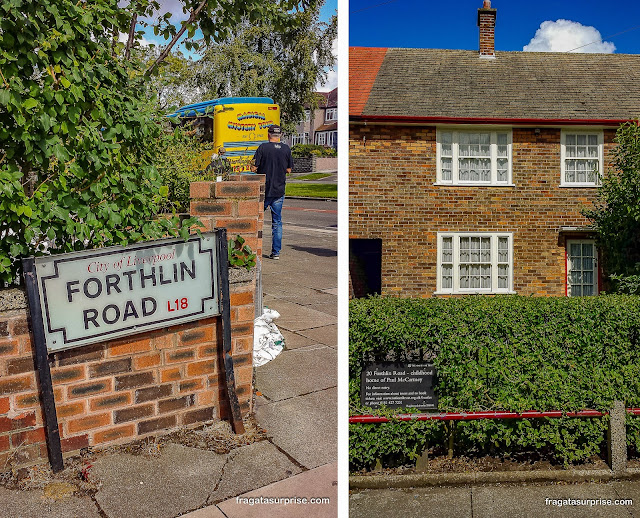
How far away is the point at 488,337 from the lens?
3303mm

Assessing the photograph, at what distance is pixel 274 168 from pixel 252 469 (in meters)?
4.97

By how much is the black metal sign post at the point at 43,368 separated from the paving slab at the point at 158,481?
0.59ft

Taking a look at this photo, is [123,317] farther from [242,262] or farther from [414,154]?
[414,154]

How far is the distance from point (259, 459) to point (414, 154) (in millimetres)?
2003

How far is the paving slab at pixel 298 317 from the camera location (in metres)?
4.66

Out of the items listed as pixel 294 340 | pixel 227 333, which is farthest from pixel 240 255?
pixel 294 340

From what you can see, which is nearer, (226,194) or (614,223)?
(226,194)

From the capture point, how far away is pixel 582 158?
17.2 ft

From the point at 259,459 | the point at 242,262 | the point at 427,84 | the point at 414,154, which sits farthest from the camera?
the point at 427,84

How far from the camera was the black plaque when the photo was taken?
3205 millimetres

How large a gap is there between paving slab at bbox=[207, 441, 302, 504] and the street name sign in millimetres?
673

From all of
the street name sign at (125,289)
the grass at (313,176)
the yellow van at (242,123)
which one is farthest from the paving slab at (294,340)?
the grass at (313,176)

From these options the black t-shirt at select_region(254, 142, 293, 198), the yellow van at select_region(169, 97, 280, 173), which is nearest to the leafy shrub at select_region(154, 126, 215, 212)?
the black t-shirt at select_region(254, 142, 293, 198)

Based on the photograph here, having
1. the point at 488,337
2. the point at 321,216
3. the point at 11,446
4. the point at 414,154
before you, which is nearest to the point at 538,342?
the point at 488,337
